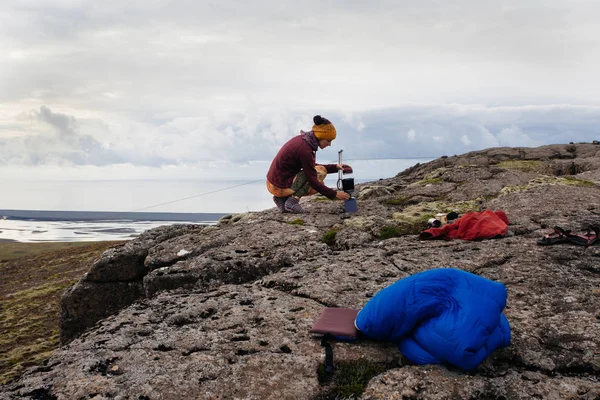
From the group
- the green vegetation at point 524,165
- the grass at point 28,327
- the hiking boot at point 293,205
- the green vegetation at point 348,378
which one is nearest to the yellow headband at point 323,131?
the hiking boot at point 293,205

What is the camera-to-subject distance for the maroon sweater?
15.5m

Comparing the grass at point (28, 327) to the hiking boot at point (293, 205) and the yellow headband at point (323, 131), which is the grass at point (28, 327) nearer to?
the hiking boot at point (293, 205)

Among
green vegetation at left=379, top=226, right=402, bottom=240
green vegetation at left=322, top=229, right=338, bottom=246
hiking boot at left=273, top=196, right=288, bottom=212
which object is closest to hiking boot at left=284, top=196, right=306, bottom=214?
hiking boot at left=273, top=196, right=288, bottom=212

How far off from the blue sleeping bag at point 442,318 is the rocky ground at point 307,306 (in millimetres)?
268

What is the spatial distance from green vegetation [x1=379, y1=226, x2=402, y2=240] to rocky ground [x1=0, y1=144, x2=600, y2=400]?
0.16 ft

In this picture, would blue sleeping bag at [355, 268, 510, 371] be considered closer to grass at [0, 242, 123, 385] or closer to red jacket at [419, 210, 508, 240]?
red jacket at [419, 210, 508, 240]

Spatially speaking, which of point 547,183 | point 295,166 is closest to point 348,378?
point 295,166

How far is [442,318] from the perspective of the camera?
20.9 feet

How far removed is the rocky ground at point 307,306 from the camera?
627cm

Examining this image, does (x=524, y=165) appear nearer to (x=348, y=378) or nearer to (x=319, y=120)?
(x=319, y=120)

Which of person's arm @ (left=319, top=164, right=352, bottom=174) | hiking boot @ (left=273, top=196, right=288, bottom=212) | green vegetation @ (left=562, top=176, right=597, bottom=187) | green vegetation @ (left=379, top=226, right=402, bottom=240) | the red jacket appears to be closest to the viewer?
the red jacket

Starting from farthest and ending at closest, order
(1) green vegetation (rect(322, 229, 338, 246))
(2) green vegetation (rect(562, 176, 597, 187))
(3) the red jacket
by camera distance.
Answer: (2) green vegetation (rect(562, 176, 597, 187)) < (1) green vegetation (rect(322, 229, 338, 246)) < (3) the red jacket

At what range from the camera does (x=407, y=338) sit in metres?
6.92

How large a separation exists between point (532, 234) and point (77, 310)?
14523mm
